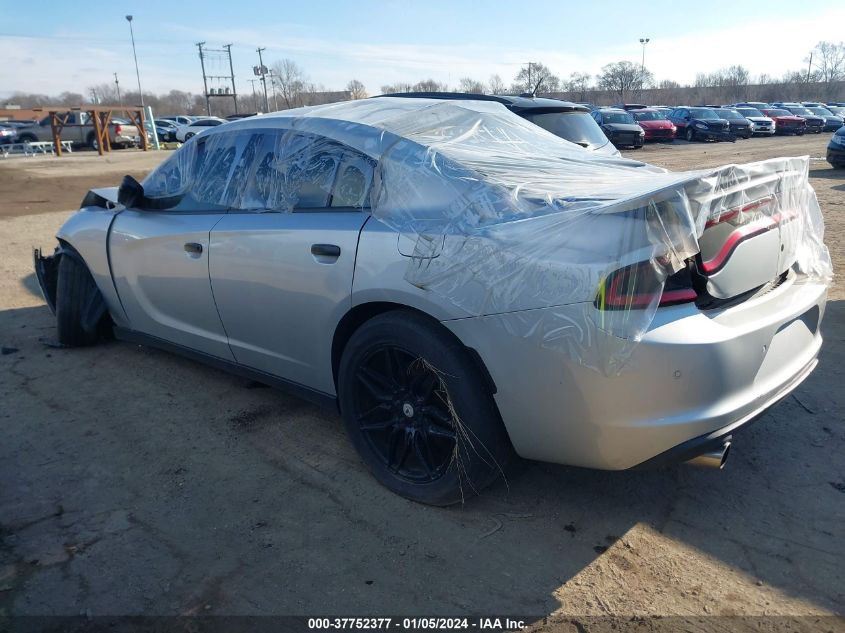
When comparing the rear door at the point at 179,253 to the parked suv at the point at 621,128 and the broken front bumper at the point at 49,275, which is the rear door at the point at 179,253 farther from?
the parked suv at the point at 621,128

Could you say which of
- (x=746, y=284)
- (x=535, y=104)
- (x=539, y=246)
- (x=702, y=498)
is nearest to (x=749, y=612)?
(x=702, y=498)

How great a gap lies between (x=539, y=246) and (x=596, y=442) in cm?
73

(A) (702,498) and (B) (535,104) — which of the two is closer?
(A) (702,498)

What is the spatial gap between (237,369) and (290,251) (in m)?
0.96

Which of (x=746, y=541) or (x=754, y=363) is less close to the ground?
(x=754, y=363)

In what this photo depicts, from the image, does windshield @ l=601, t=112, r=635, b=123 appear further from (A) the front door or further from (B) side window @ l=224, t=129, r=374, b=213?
(B) side window @ l=224, t=129, r=374, b=213

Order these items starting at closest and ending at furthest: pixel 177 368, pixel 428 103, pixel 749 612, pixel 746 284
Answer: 1. pixel 749 612
2. pixel 746 284
3. pixel 428 103
4. pixel 177 368

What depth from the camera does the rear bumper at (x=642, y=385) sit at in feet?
7.27

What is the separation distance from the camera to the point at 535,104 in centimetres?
760

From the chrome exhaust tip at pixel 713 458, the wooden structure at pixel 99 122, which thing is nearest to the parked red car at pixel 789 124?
the wooden structure at pixel 99 122

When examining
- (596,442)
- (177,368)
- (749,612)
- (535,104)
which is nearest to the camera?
(749,612)

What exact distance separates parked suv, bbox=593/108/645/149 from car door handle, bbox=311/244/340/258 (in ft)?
74.2

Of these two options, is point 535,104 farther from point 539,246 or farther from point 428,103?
point 539,246

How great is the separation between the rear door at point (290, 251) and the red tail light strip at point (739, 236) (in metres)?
1.42
